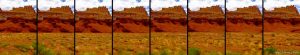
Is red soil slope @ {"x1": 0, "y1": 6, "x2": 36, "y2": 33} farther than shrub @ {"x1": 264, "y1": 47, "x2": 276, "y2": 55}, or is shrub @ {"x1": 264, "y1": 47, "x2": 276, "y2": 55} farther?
shrub @ {"x1": 264, "y1": 47, "x2": 276, "y2": 55}

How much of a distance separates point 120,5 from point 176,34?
3.83 feet

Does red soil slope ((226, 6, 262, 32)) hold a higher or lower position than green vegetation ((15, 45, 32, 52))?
higher

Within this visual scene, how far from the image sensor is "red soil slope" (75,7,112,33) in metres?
16.6

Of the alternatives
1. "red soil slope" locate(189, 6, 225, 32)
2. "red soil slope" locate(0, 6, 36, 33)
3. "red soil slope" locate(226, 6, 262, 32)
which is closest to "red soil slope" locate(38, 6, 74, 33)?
"red soil slope" locate(0, 6, 36, 33)

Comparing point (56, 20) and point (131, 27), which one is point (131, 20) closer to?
point (131, 27)

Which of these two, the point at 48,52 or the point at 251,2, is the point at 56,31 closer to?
the point at 48,52

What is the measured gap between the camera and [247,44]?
16.9 m

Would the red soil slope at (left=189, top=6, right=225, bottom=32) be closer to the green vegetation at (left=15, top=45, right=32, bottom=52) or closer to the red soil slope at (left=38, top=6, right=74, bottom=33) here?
the red soil slope at (left=38, top=6, right=74, bottom=33)

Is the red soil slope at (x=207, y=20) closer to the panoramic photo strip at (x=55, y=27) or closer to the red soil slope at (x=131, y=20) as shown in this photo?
the red soil slope at (x=131, y=20)

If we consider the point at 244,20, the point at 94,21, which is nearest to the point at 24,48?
the point at 94,21

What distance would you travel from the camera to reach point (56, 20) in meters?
16.7

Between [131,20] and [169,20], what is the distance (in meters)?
0.70

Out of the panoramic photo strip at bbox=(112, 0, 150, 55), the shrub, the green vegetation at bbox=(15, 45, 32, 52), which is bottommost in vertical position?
the shrub

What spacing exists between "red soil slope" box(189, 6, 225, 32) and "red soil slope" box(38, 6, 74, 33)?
7.23 feet
